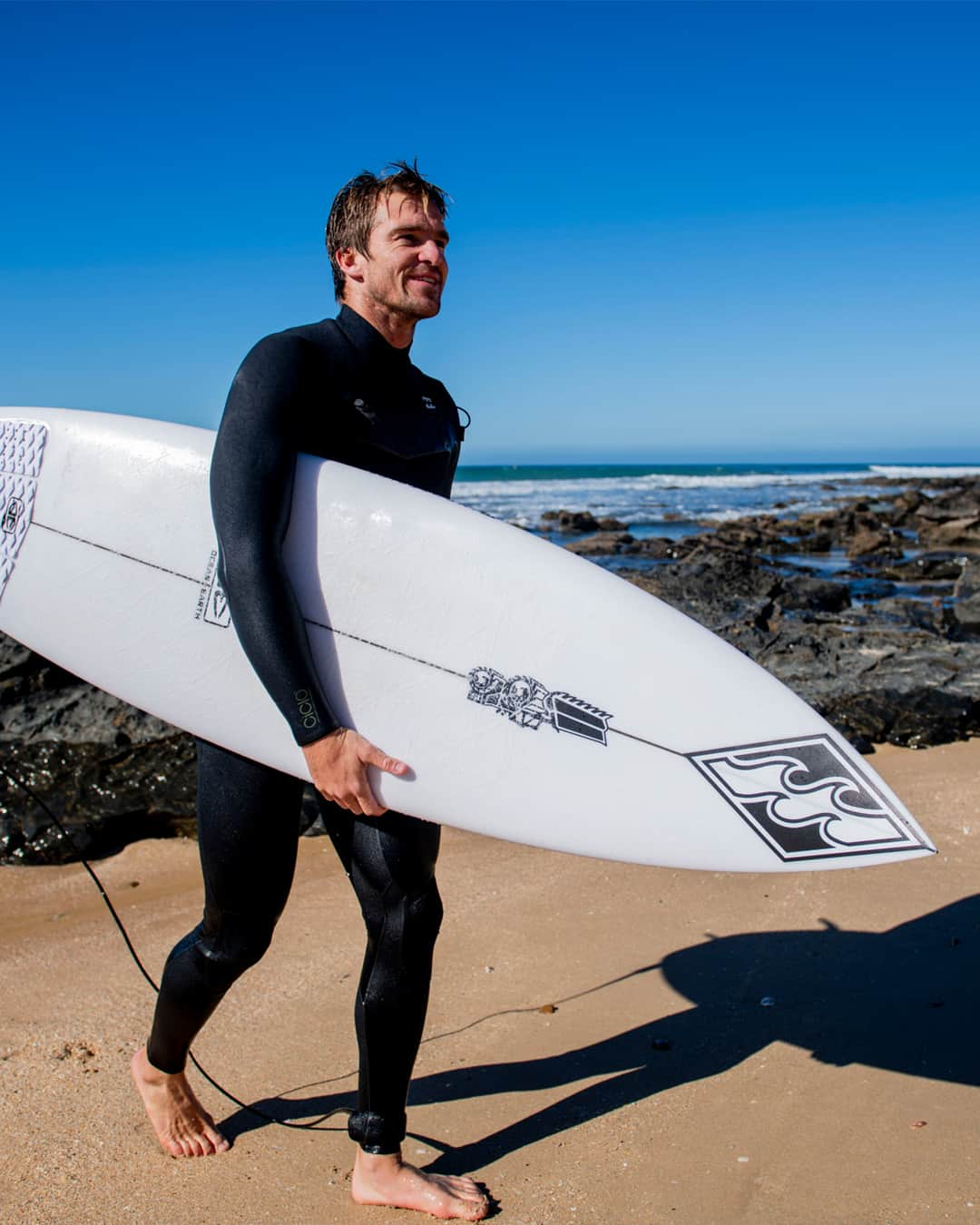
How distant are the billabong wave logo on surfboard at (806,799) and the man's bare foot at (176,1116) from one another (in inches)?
52.8

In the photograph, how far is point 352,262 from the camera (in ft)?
7.23

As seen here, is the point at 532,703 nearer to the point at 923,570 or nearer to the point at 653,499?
the point at 923,570

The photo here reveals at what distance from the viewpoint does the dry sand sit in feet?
6.77

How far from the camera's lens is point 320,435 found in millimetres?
2168

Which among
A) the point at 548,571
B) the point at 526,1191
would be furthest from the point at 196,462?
the point at 526,1191

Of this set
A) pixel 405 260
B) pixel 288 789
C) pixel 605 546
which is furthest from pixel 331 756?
pixel 605 546

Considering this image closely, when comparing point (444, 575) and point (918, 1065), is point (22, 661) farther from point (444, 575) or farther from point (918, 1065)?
point (918, 1065)

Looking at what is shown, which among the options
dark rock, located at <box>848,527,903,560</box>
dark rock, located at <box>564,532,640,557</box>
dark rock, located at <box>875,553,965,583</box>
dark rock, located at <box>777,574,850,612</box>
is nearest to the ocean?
dark rock, located at <box>564,532,640,557</box>

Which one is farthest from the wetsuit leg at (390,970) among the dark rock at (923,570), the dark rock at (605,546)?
the dark rock at (605,546)

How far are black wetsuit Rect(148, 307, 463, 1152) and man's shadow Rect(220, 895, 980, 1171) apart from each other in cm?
39

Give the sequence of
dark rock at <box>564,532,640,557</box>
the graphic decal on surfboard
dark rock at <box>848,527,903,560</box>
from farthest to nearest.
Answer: dark rock at <box>848,527,903,560</box>, dark rock at <box>564,532,640,557</box>, the graphic decal on surfboard

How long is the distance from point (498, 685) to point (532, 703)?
0.09 meters

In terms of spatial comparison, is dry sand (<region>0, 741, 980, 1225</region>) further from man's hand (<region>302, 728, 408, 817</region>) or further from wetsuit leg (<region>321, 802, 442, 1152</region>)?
man's hand (<region>302, 728, 408, 817</region>)

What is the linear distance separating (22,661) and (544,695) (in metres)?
3.31
